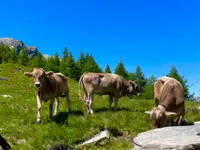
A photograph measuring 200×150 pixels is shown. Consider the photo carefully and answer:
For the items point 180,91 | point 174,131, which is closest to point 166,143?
point 174,131

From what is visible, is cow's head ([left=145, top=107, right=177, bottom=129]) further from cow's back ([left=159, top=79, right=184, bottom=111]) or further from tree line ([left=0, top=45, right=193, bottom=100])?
tree line ([left=0, top=45, right=193, bottom=100])

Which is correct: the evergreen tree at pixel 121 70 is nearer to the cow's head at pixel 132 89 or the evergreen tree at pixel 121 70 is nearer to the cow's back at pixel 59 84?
the cow's head at pixel 132 89

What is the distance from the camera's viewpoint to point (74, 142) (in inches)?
537

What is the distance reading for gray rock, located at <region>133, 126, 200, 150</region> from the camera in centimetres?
887

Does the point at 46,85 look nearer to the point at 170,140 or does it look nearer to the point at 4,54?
the point at 170,140

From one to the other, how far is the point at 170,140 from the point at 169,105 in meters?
5.62

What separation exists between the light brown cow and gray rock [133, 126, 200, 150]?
2.46m

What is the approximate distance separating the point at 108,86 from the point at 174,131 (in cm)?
972

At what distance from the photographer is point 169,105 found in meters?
14.6

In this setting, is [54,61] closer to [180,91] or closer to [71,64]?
[71,64]

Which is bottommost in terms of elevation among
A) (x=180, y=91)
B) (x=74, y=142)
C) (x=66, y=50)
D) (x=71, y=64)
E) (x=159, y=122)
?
(x=74, y=142)

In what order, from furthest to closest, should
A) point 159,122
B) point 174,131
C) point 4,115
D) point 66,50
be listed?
point 66,50 → point 4,115 → point 159,122 → point 174,131

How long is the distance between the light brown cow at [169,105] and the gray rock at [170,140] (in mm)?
2457

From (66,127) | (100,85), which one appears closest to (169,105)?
(66,127)
